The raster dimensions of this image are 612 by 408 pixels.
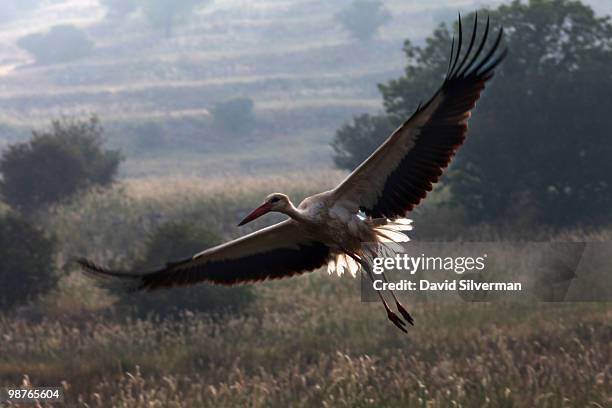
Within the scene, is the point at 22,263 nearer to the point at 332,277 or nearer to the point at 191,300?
the point at 191,300

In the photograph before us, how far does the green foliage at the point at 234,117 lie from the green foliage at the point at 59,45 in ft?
121

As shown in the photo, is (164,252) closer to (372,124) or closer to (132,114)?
(372,124)

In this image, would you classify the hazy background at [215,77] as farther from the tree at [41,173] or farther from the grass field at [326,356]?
the grass field at [326,356]

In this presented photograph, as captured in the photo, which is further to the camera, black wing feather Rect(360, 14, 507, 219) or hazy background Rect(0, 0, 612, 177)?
hazy background Rect(0, 0, 612, 177)

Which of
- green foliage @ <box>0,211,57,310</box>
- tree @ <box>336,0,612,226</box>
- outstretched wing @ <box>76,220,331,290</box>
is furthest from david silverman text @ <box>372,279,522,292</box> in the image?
tree @ <box>336,0,612,226</box>

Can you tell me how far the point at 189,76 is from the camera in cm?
9362

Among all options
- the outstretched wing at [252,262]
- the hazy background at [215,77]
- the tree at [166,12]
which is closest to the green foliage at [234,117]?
the hazy background at [215,77]

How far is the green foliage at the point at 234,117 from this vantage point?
7225 cm

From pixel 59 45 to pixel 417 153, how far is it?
336ft

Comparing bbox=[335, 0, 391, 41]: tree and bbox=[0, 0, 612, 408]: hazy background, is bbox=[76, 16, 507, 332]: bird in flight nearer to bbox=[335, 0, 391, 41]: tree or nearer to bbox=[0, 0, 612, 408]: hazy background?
bbox=[0, 0, 612, 408]: hazy background

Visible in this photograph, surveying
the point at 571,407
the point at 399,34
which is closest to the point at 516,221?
the point at 571,407

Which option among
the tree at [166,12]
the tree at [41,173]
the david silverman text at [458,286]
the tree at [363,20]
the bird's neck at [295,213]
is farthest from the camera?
the tree at [166,12]

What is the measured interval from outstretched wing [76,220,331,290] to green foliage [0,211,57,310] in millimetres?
9568

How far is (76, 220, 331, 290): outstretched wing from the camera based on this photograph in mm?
10719
